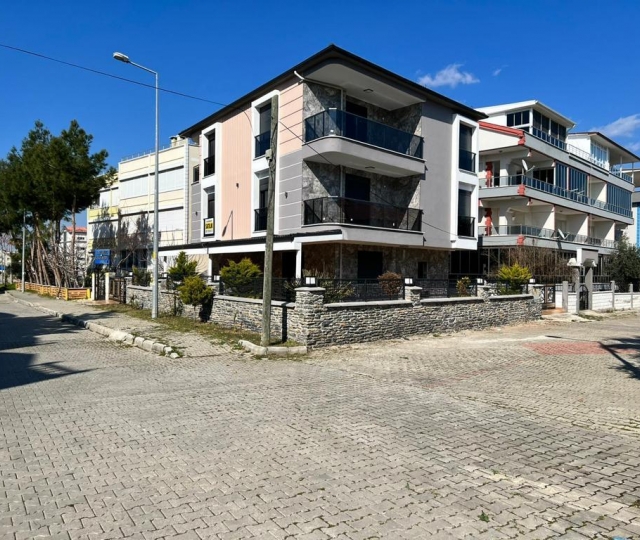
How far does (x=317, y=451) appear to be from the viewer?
17.5ft

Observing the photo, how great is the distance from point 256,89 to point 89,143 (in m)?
18.7

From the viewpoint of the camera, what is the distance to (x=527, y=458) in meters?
5.19

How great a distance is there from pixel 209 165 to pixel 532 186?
868 inches

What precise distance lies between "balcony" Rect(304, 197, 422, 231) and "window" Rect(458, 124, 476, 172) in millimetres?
5010

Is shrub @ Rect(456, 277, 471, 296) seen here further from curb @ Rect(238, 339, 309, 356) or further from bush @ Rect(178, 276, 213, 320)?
bush @ Rect(178, 276, 213, 320)

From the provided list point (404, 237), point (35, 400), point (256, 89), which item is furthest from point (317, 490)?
point (256, 89)

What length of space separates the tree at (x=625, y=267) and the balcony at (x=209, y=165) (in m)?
33.4

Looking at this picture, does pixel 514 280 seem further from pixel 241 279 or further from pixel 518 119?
pixel 518 119

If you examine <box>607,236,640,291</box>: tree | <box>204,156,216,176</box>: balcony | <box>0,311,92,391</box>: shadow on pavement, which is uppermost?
<box>204,156,216,176</box>: balcony

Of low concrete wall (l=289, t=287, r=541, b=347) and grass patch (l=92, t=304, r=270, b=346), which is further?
grass patch (l=92, t=304, r=270, b=346)

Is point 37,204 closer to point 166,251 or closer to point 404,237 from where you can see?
point 166,251

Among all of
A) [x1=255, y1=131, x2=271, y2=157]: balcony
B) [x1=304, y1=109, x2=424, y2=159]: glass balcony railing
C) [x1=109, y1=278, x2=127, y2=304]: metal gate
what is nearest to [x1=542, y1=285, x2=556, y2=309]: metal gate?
[x1=304, y1=109, x2=424, y2=159]: glass balcony railing

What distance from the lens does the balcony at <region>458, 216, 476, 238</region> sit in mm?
24047

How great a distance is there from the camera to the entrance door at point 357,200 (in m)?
19.3
